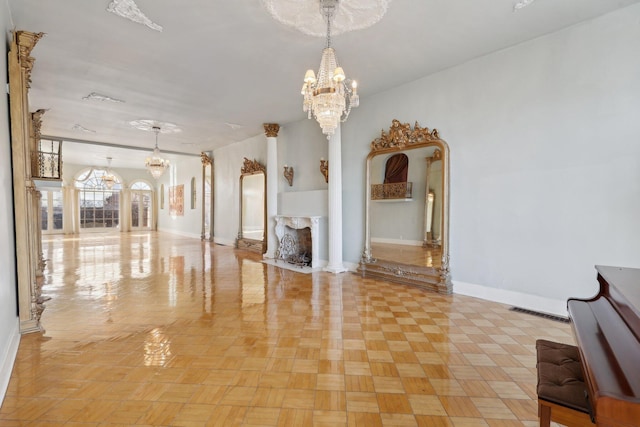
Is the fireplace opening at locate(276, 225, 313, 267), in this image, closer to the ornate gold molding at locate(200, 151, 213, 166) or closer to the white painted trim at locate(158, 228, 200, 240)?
the ornate gold molding at locate(200, 151, 213, 166)

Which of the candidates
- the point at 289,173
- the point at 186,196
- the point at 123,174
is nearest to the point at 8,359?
the point at 289,173

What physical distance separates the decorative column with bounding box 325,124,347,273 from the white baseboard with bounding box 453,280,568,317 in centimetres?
221

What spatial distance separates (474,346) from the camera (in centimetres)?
275

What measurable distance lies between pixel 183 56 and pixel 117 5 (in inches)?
42.7

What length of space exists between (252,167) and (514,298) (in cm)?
703

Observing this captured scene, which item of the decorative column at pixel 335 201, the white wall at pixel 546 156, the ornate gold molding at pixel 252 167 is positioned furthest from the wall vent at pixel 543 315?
the ornate gold molding at pixel 252 167

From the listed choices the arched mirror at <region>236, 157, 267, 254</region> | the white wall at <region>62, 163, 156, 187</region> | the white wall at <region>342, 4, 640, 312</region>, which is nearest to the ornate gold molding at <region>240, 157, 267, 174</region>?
the arched mirror at <region>236, 157, 267, 254</region>

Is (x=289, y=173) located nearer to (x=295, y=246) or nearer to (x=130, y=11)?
(x=295, y=246)

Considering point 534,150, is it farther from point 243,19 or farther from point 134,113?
point 134,113

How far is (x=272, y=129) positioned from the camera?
→ 24.7 feet

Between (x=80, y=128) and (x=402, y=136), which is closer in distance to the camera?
(x=402, y=136)

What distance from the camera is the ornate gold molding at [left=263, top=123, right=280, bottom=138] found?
7495 millimetres

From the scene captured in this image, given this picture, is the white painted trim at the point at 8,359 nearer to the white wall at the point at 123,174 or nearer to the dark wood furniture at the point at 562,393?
the dark wood furniture at the point at 562,393

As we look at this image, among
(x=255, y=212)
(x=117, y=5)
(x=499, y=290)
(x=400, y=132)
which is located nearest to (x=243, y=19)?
(x=117, y=5)
